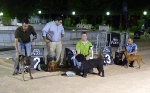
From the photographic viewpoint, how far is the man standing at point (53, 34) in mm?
8617


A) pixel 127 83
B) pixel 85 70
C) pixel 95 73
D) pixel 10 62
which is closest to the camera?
pixel 127 83

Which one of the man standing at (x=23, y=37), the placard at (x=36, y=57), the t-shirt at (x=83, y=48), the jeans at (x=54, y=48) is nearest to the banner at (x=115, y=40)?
the jeans at (x=54, y=48)

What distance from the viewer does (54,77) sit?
7980 mm

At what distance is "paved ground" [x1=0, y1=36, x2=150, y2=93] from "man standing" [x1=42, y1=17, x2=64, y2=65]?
2.47ft

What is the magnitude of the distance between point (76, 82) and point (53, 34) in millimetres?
2036

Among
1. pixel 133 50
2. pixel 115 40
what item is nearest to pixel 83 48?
pixel 133 50

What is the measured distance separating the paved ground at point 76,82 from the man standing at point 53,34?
2.47 ft

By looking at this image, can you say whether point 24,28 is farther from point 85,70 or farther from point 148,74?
point 148,74

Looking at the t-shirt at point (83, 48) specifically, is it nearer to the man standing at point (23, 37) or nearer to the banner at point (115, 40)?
the man standing at point (23, 37)

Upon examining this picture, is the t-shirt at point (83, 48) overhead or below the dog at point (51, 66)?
overhead

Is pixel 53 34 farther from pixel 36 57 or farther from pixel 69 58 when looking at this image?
pixel 69 58

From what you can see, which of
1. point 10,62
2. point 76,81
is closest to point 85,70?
point 76,81

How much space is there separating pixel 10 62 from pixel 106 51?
144 inches

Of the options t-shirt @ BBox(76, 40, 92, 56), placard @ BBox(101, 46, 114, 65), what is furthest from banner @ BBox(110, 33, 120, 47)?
t-shirt @ BBox(76, 40, 92, 56)
